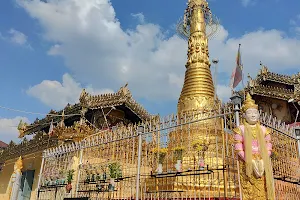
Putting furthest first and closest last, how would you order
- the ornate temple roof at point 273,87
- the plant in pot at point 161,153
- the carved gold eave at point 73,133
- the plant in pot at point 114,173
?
the ornate temple roof at point 273,87, the carved gold eave at point 73,133, the plant in pot at point 161,153, the plant in pot at point 114,173

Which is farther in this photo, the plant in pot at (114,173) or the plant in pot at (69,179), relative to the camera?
the plant in pot at (69,179)

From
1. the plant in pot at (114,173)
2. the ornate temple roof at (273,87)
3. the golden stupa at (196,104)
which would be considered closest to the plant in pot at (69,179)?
the plant in pot at (114,173)

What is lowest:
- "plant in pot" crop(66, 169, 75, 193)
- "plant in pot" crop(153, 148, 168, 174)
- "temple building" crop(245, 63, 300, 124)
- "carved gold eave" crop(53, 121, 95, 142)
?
"plant in pot" crop(66, 169, 75, 193)

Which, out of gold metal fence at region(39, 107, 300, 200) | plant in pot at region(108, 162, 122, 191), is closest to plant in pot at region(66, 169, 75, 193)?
gold metal fence at region(39, 107, 300, 200)

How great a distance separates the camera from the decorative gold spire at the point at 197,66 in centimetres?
1371

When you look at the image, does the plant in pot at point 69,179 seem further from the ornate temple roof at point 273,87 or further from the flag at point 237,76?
the ornate temple roof at point 273,87

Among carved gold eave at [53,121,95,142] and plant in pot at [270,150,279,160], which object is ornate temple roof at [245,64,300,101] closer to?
carved gold eave at [53,121,95,142]

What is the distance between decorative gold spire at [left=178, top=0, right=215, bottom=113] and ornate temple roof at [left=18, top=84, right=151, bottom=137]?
5.09 meters

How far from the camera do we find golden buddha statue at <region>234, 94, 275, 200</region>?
567cm

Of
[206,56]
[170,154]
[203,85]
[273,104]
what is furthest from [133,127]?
[273,104]

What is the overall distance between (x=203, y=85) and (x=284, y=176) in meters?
7.75

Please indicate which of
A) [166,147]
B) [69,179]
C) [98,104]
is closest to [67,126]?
[98,104]

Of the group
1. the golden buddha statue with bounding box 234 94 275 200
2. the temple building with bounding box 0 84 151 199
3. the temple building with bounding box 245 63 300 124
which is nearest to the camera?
the golden buddha statue with bounding box 234 94 275 200

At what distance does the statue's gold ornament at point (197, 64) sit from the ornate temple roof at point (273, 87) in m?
6.08
